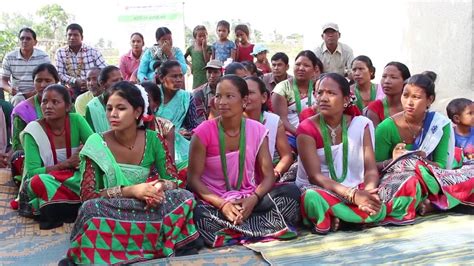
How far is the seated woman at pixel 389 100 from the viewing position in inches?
196

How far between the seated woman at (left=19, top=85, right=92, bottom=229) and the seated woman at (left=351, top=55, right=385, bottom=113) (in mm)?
2855

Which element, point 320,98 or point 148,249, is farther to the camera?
point 320,98

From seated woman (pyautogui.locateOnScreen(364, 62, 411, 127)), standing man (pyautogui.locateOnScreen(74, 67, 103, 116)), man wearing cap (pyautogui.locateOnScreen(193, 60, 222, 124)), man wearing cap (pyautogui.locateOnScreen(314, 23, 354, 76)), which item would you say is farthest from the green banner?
seated woman (pyautogui.locateOnScreen(364, 62, 411, 127))

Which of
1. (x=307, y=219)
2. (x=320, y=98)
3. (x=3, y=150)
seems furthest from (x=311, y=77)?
(x=3, y=150)

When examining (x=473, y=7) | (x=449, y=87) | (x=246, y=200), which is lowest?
(x=246, y=200)

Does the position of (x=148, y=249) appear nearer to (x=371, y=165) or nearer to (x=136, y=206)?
(x=136, y=206)

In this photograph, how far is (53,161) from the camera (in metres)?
4.33

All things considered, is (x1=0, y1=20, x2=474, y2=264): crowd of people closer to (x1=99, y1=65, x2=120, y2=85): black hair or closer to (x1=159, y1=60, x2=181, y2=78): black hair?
(x1=99, y1=65, x2=120, y2=85): black hair

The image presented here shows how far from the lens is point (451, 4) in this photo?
773cm

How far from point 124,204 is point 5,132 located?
9.15 ft

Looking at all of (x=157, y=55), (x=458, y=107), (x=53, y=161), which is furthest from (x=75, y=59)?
(x=458, y=107)

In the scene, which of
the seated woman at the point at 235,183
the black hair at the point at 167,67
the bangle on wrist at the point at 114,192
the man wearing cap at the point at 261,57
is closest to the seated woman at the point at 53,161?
the bangle on wrist at the point at 114,192

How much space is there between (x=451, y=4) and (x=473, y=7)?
16.1 inches

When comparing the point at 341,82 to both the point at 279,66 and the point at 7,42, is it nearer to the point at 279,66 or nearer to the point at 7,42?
the point at 279,66
